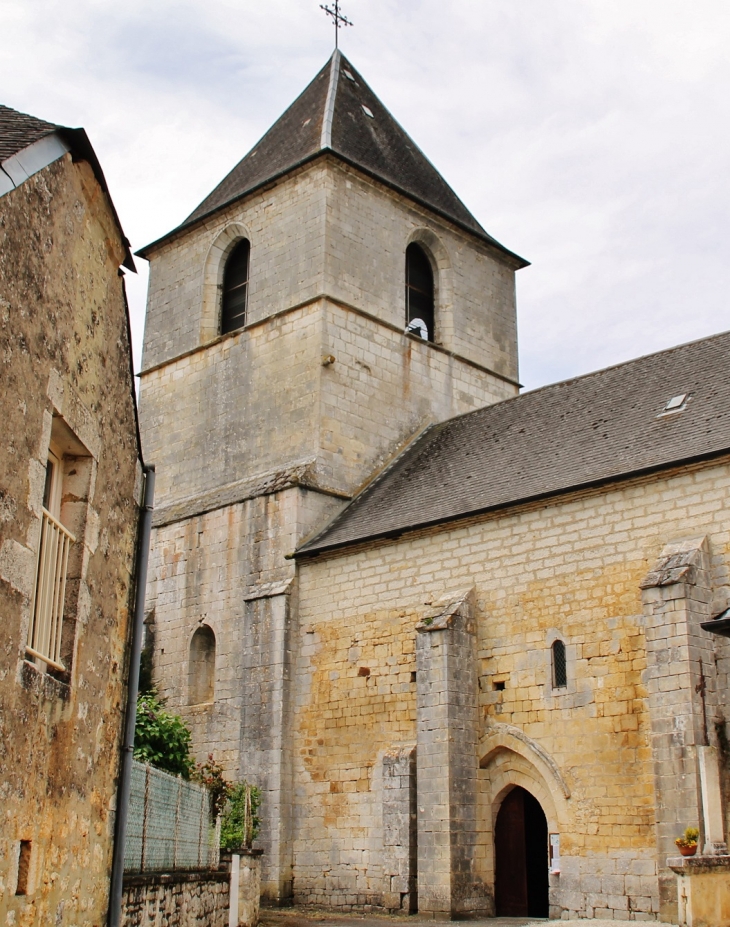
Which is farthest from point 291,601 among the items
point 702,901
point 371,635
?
point 702,901

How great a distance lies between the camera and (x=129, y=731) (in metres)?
6.75

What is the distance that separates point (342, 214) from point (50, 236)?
14472 mm

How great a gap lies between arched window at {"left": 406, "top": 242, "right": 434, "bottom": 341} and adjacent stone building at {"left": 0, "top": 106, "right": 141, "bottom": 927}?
548 inches

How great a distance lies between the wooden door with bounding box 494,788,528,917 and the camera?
43.8 feet

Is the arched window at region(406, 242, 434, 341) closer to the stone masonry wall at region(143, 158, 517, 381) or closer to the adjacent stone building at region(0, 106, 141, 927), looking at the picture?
the stone masonry wall at region(143, 158, 517, 381)

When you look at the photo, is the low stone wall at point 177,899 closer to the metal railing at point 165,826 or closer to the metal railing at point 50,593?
the metal railing at point 165,826

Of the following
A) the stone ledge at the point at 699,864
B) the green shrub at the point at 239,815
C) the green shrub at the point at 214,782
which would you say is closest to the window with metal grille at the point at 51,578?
the stone ledge at the point at 699,864

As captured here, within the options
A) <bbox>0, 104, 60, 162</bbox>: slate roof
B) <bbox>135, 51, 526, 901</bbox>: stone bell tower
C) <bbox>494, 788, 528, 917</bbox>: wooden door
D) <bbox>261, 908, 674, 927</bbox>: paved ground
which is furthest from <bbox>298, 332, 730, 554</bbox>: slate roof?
<bbox>0, 104, 60, 162</bbox>: slate roof

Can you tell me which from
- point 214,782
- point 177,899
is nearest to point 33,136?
point 177,899

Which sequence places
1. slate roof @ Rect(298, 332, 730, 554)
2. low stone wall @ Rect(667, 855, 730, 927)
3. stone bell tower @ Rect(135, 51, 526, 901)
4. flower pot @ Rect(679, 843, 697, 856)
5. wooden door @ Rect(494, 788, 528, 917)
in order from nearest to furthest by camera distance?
1. low stone wall @ Rect(667, 855, 730, 927)
2. flower pot @ Rect(679, 843, 697, 856)
3. wooden door @ Rect(494, 788, 528, 917)
4. slate roof @ Rect(298, 332, 730, 554)
5. stone bell tower @ Rect(135, 51, 526, 901)

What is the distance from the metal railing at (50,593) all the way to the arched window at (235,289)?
14712mm

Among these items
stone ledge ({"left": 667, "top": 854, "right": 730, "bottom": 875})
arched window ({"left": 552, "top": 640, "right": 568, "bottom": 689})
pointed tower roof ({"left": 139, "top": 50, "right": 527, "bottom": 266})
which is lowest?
stone ledge ({"left": 667, "top": 854, "right": 730, "bottom": 875})

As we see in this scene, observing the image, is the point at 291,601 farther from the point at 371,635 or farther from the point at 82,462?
the point at 82,462

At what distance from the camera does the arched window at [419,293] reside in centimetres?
2064
